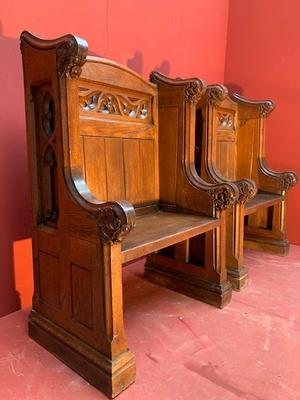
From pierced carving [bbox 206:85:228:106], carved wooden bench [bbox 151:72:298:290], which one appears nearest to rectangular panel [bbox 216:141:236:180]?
carved wooden bench [bbox 151:72:298:290]

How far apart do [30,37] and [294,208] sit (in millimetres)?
2352

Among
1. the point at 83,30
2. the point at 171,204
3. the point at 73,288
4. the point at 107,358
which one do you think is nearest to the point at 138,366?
the point at 107,358

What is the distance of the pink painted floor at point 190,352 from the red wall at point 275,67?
49.0 inches

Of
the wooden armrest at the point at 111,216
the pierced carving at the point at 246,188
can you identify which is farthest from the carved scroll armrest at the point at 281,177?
the wooden armrest at the point at 111,216

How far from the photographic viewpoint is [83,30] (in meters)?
1.84

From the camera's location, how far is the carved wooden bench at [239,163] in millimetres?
1831

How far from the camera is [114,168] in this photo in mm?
1606

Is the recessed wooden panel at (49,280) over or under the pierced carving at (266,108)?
under

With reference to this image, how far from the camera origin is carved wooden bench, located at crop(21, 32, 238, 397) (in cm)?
114

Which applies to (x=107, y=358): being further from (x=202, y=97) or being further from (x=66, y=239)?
(x=202, y=97)

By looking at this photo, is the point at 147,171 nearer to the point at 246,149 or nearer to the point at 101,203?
the point at 101,203

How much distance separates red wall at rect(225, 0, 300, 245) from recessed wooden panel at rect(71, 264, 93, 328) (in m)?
2.14

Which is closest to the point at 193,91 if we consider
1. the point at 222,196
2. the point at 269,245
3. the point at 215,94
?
the point at 215,94

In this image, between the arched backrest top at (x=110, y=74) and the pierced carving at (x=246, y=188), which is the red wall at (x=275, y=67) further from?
the arched backrest top at (x=110, y=74)
